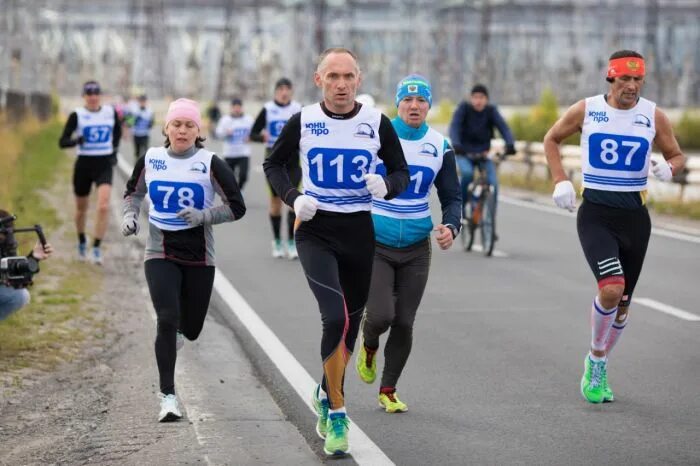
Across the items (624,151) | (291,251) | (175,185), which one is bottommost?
(291,251)

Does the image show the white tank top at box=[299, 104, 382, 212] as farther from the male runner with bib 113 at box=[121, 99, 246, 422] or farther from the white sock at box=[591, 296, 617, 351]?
the white sock at box=[591, 296, 617, 351]

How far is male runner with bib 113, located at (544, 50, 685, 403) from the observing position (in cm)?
925

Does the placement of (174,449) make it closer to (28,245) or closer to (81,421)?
(81,421)

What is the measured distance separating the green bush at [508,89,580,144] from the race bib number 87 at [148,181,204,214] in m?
35.7

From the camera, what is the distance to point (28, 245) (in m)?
16.5

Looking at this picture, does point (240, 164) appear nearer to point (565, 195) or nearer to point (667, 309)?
point (667, 309)

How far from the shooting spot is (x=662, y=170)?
30.8 feet

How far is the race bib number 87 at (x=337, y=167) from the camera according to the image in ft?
25.7

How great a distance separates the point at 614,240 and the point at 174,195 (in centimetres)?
268

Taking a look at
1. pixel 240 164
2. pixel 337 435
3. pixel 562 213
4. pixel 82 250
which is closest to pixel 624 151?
pixel 337 435

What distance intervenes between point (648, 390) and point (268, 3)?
134 meters

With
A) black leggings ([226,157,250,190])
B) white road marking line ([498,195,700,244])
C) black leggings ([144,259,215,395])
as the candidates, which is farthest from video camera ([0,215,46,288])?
black leggings ([226,157,250,190])

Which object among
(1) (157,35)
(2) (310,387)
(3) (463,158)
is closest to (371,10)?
(1) (157,35)

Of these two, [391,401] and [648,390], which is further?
[648,390]
